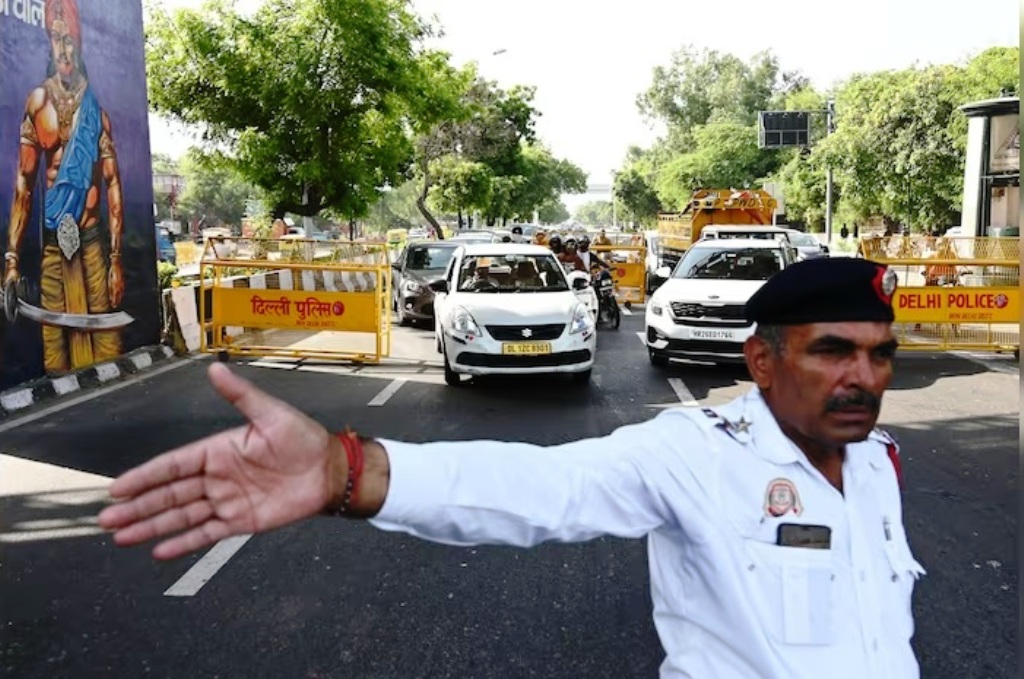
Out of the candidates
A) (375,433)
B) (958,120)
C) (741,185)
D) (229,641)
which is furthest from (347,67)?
(741,185)

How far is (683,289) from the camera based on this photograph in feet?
37.0

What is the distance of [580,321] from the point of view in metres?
10.1

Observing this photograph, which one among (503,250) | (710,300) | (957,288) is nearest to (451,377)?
(503,250)

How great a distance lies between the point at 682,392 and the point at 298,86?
1033 cm

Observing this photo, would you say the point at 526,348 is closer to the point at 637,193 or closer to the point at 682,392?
the point at 682,392

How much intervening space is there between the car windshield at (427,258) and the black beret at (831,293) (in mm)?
15367

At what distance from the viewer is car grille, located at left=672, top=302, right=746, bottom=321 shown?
421 inches

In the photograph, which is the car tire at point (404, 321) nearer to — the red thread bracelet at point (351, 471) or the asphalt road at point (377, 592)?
the asphalt road at point (377, 592)

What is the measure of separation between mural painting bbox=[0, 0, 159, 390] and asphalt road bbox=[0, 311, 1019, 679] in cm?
255

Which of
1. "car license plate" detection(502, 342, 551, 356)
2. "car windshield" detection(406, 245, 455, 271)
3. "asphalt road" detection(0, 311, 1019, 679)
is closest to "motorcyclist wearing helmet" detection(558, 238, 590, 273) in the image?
"car windshield" detection(406, 245, 455, 271)

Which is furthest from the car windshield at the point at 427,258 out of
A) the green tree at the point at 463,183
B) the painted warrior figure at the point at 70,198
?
the green tree at the point at 463,183

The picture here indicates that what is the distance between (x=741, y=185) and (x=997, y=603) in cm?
5921

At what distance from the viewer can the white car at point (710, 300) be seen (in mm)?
10703

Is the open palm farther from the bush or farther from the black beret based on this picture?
the bush
